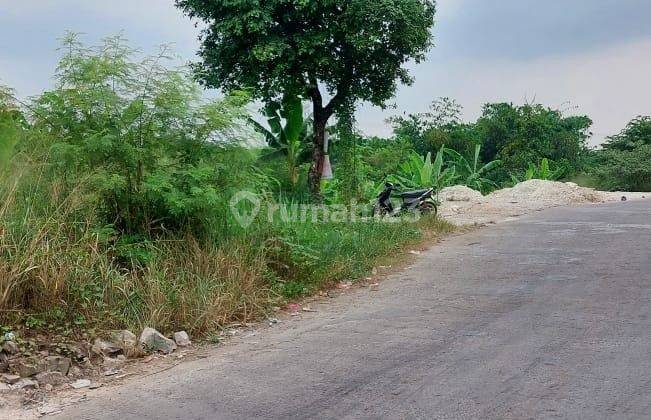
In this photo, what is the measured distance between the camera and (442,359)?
4.71m

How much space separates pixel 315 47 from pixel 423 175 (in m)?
6.13

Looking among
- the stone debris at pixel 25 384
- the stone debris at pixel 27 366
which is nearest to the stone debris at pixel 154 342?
the stone debris at pixel 27 366

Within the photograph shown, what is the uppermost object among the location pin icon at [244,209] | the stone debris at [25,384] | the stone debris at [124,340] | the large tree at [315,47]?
the large tree at [315,47]

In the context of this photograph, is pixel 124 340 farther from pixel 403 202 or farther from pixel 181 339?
pixel 403 202

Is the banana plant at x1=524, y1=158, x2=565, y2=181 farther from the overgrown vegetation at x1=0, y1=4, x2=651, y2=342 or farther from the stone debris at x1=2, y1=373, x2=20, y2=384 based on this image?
the stone debris at x1=2, y1=373, x2=20, y2=384

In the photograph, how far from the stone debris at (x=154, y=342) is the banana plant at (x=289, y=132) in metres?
11.1

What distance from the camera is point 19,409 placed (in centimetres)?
413

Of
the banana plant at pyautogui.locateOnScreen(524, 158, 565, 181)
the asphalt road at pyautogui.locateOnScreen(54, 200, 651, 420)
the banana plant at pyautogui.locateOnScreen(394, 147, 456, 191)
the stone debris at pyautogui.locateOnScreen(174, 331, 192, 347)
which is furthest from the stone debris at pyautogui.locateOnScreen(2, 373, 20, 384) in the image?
the banana plant at pyautogui.locateOnScreen(524, 158, 565, 181)

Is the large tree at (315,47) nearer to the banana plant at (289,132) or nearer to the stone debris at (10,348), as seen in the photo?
the banana plant at (289,132)

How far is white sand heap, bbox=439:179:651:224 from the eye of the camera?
14905 mm

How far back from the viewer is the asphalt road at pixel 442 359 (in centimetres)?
394

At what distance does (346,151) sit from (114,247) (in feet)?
26.1

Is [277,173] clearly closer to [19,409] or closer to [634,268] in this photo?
[634,268]

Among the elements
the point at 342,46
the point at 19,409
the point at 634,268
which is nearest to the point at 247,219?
the point at 19,409
